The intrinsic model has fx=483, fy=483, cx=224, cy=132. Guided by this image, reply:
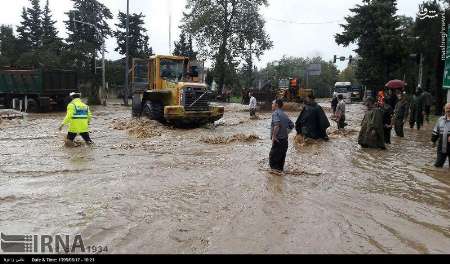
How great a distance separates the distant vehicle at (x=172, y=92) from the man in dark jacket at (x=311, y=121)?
491 centimetres

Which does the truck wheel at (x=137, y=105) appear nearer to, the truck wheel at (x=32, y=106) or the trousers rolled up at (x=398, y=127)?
the trousers rolled up at (x=398, y=127)

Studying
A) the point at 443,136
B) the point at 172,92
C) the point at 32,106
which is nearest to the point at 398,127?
the point at 443,136

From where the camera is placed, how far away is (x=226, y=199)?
714cm

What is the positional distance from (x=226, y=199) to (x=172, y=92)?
427 inches

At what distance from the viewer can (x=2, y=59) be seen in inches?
2088

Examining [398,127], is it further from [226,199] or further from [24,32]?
[24,32]

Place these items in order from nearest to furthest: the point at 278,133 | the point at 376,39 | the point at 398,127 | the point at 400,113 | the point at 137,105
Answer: the point at 278,133 < the point at 400,113 < the point at 398,127 < the point at 137,105 < the point at 376,39

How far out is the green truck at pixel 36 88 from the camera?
28.2 metres

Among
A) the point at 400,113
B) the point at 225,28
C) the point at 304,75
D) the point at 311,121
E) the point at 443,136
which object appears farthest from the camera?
the point at 304,75

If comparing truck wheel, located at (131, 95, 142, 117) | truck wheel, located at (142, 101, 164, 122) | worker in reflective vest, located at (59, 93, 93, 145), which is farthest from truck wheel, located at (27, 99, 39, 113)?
worker in reflective vest, located at (59, 93, 93, 145)

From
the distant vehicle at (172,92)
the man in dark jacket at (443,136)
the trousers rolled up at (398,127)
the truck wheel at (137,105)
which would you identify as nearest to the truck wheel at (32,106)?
the truck wheel at (137,105)

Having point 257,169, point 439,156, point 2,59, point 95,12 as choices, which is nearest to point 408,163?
point 439,156

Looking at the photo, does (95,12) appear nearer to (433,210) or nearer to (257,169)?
(257,169)

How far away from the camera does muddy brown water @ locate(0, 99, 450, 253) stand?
5.29 m
